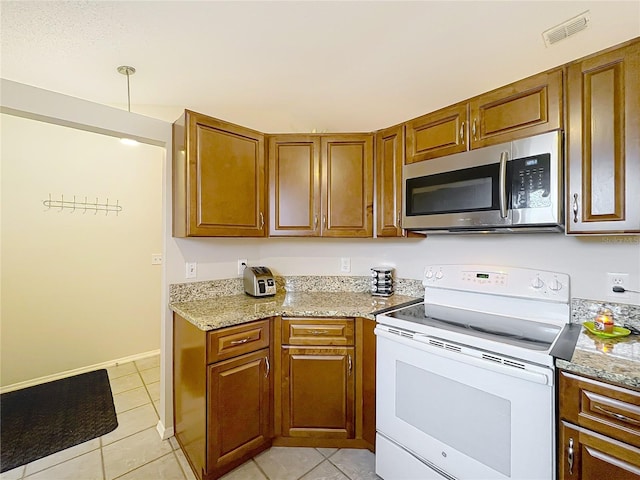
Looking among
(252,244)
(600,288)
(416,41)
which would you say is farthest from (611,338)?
(252,244)

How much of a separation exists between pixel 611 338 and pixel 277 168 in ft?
6.91

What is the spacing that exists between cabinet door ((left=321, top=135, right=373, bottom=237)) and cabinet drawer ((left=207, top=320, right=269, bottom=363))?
32.8 inches

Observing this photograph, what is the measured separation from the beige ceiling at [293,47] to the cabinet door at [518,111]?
32cm

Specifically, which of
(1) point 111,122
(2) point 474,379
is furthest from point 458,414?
(1) point 111,122

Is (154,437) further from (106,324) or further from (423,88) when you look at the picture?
(423,88)

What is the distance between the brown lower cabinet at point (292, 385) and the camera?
5.69ft

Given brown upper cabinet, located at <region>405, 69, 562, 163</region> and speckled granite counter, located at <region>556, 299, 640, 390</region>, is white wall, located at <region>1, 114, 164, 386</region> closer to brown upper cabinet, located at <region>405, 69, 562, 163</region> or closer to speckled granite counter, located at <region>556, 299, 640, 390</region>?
brown upper cabinet, located at <region>405, 69, 562, 163</region>

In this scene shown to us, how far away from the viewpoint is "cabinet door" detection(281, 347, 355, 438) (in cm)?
185

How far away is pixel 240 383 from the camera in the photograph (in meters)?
1.71

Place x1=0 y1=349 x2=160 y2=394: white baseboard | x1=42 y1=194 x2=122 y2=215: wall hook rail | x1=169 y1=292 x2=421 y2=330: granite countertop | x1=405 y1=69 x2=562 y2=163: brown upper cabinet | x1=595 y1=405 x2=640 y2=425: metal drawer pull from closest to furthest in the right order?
x1=595 y1=405 x2=640 y2=425: metal drawer pull
x1=405 y1=69 x2=562 y2=163: brown upper cabinet
x1=169 y1=292 x2=421 y2=330: granite countertop
x1=0 y1=349 x2=160 y2=394: white baseboard
x1=42 y1=194 x2=122 y2=215: wall hook rail

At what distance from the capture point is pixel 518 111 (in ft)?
4.99

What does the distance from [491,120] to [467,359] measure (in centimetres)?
125

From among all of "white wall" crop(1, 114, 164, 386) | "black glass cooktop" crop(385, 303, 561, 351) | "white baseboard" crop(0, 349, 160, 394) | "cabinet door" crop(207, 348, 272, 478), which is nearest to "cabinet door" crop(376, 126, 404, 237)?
"black glass cooktop" crop(385, 303, 561, 351)

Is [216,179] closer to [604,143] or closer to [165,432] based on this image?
[165,432]
